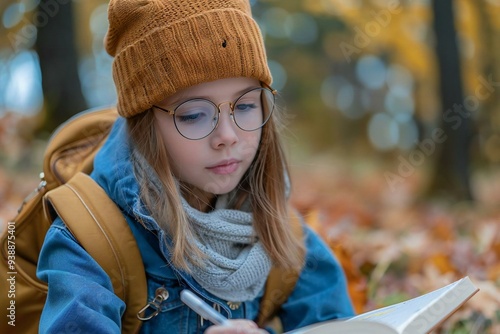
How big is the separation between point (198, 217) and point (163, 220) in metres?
0.11

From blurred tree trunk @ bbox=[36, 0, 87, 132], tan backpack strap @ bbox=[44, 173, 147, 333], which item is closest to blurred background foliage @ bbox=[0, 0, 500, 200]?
blurred tree trunk @ bbox=[36, 0, 87, 132]

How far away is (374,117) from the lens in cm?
1831

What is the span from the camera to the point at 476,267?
9.77 ft

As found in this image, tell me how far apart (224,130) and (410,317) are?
72 centimetres

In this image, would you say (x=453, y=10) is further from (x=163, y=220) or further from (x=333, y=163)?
(x=333, y=163)

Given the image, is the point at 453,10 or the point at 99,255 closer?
the point at 99,255

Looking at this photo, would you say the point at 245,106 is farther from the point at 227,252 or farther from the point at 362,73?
the point at 362,73

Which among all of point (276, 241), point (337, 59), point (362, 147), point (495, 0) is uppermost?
point (276, 241)

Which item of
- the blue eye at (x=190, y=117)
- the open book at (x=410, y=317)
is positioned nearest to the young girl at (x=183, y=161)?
the blue eye at (x=190, y=117)

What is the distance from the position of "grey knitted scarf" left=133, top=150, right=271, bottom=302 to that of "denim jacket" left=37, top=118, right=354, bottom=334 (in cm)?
4

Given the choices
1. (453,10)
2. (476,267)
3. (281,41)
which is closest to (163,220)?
(476,267)

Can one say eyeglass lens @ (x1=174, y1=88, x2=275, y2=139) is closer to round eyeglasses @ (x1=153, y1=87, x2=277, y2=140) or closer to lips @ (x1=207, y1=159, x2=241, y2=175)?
round eyeglasses @ (x1=153, y1=87, x2=277, y2=140)

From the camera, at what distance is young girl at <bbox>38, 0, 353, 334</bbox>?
1.88m

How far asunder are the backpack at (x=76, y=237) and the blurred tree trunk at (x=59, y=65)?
3634 mm
